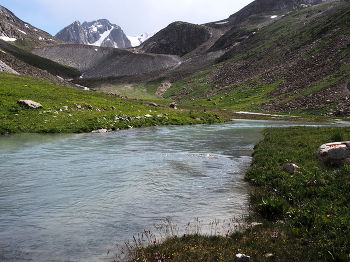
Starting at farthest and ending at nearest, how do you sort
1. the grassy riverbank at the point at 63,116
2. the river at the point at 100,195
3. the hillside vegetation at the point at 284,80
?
the hillside vegetation at the point at 284,80 → the grassy riverbank at the point at 63,116 → the river at the point at 100,195

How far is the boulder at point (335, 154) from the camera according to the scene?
14.1 metres

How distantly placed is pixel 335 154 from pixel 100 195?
12.0 meters

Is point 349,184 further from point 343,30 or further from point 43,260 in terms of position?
point 343,30

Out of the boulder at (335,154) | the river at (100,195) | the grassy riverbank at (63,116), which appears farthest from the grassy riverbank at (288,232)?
the grassy riverbank at (63,116)

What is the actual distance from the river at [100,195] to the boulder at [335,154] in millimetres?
4489

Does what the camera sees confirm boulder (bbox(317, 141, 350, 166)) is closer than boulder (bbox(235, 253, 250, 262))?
No

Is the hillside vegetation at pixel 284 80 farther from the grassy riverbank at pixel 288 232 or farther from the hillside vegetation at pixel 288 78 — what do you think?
the grassy riverbank at pixel 288 232

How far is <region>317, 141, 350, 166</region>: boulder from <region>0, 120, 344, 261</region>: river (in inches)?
177

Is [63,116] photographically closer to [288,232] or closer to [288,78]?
[288,232]

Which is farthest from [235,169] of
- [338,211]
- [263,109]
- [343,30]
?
[343,30]

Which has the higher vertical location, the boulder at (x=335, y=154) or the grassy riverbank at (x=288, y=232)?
the boulder at (x=335, y=154)

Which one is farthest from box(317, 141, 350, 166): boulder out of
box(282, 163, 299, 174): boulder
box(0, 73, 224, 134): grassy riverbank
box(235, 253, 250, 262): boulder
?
box(0, 73, 224, 134): grassy riverbank

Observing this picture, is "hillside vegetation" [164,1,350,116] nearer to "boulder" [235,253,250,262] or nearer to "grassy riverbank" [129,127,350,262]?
"grassy riverbank" [129,127,350,262]

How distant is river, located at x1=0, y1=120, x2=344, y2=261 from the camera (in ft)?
26.3
